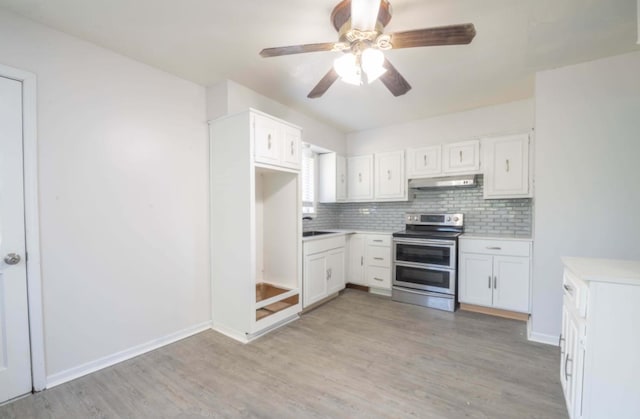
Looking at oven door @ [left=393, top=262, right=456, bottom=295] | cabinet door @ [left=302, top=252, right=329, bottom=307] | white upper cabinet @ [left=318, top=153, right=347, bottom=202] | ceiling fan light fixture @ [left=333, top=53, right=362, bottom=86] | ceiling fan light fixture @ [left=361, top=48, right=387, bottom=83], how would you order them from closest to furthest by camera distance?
ceiling fan light fixture @ [left=361, top=48, right=387, bottom=83] → ceiling fan light fixture @ [left=333, top=53, right=362, bottom=86] → cabinet door @ [left=302, top=252, right=329, bottom=307] → oven door @ [left=393, top=262, right=456, bottom=295] → white upper cabinet @ [left=318, top=153, right=347, bottom=202]

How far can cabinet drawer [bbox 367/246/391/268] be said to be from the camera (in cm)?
408

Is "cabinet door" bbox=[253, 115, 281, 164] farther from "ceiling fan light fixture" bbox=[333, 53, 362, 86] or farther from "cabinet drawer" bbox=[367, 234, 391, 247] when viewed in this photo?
"cabinet drawer" bbox=[367, 234, 391, 247]

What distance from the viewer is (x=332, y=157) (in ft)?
14.8

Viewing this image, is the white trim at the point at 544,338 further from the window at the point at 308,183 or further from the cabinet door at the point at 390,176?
the window at the point at 308,183

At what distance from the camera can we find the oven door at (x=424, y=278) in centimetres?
349

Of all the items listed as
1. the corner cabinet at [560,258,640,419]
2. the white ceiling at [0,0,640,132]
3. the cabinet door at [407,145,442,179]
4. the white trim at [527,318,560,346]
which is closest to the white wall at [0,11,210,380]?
the white ceiling at [0,0,640,132]

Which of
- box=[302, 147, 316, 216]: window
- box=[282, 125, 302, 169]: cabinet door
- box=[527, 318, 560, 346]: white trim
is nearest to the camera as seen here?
box=[527, 318, 560, 346]: white trim

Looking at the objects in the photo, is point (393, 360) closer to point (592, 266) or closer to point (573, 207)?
point (592, 266)

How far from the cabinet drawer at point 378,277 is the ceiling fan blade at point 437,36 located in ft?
10.3

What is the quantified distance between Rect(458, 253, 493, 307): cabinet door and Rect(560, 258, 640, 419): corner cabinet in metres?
1.90

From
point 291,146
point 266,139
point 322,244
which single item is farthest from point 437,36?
point 322,244

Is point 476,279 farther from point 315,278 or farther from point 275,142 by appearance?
point 275,142

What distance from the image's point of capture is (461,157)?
3701mm

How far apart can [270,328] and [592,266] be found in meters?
2.72
